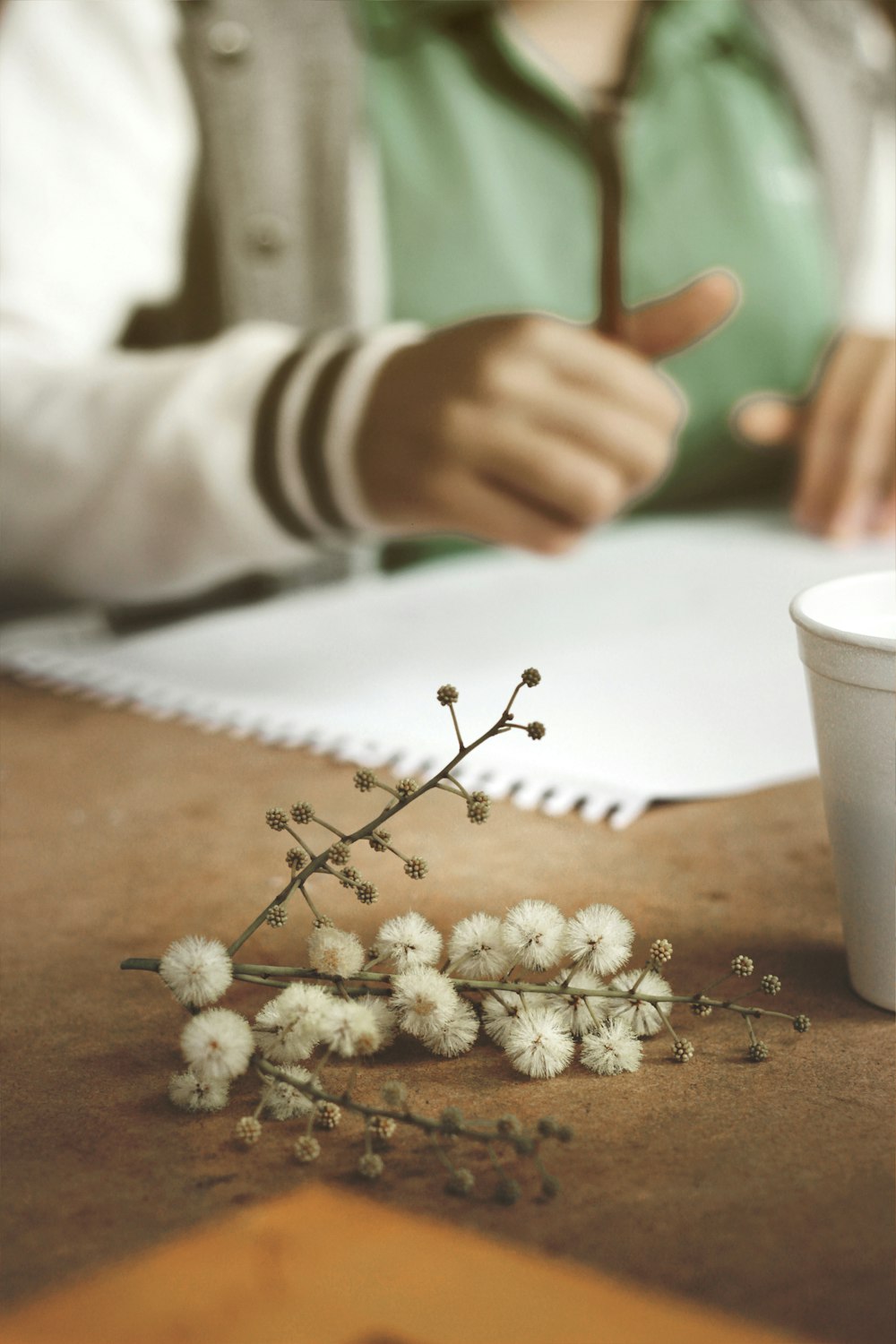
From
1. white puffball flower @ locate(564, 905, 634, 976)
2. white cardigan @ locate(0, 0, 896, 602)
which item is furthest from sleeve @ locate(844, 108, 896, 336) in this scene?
white puffball flower @ locate(564, 905, 634, 976)

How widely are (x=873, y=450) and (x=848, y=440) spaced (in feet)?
0.09

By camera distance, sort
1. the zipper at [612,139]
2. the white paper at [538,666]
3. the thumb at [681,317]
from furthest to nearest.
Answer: the zipper at [612,139], the thumb at [681,317], the white paper at [538,666]

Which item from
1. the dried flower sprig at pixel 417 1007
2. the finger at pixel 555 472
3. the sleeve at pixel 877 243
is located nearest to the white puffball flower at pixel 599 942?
the dried flower sprig at pixel 417 1007

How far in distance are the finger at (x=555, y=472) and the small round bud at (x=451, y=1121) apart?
50cm

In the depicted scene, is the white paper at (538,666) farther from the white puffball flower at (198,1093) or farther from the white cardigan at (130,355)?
the white puffball flower at (198,1093)

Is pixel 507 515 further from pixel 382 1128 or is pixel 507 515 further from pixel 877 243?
pixel 877 243

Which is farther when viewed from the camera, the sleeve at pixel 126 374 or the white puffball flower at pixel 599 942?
the sleeve at pixel 126 374

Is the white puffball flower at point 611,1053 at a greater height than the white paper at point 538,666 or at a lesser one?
greater

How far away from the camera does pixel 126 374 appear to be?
822mm

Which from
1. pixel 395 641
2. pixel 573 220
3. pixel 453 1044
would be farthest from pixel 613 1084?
pixel 573 220

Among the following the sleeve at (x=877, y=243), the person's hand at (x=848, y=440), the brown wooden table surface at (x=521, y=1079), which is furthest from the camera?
the sleeve at (x=877, y=243)

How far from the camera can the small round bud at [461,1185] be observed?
0.81 feet

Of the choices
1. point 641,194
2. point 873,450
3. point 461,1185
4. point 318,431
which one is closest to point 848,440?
point 873,450

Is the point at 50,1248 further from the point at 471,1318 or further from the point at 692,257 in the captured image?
the point at 692,257
